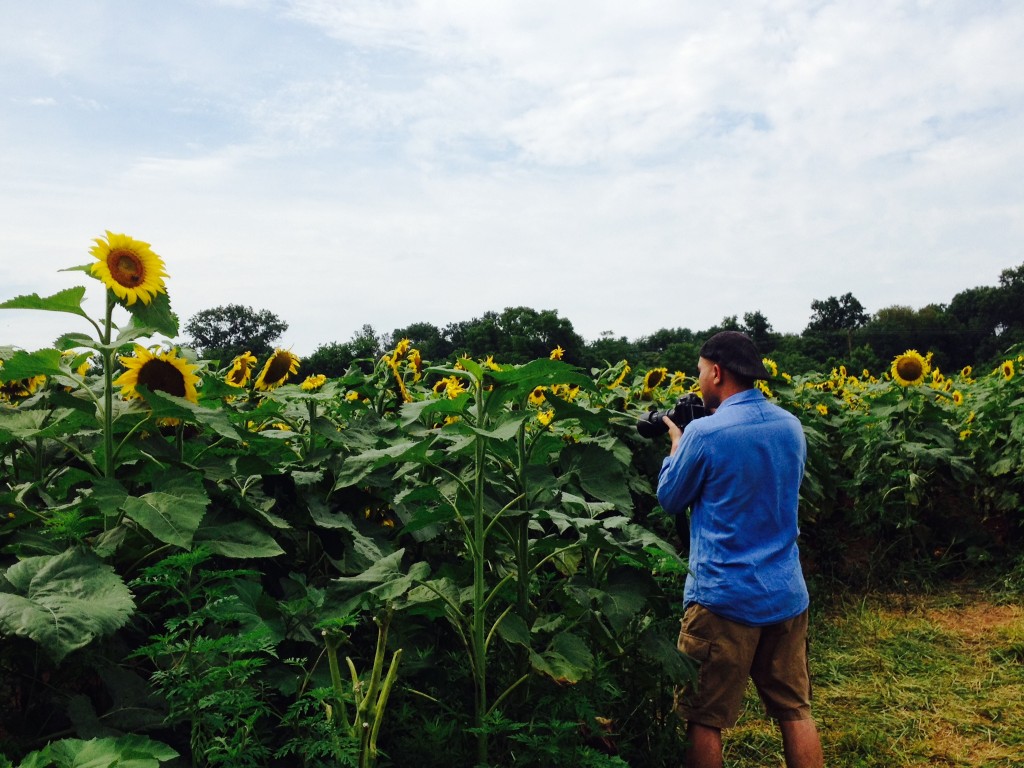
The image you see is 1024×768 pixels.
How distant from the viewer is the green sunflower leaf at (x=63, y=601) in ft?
4.99

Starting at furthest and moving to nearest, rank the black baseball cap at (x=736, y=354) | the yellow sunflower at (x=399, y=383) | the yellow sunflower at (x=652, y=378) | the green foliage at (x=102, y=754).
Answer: the yellow sunflower at (x=652, y=378), the yellow sunflower at (x=399, y=383), the black baseball cap at (x=736, y=354), the green foliage at (x=102, y=754)

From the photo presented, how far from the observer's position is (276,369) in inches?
119

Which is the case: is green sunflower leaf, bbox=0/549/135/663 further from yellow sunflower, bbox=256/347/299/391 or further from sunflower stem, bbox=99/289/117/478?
yellow sunflower, bbox=256/347/299/391

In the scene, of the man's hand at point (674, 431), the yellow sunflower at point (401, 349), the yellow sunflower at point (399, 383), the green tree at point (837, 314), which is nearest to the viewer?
the man's hand at point (674, 431)

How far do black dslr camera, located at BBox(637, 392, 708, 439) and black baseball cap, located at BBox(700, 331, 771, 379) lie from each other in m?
0.27

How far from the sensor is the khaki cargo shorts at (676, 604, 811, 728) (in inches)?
117

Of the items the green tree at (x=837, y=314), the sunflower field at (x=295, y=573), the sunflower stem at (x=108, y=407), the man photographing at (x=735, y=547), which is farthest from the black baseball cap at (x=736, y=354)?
A: the green tree at (x=837, y=314)

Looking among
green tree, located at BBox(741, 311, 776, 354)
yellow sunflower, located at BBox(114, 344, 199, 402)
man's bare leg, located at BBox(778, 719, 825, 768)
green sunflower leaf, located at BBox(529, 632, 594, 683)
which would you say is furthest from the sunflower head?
green tree, located at BBox(741, 311, 776, 354)

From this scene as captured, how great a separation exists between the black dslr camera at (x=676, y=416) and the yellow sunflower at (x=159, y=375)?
1.74 metres

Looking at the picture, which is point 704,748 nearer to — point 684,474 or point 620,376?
point 684,474

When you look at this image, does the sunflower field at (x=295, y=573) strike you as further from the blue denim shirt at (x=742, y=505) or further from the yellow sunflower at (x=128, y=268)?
the blue denim shirt at (x=742, y=505)

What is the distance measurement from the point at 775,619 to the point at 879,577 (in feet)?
13.4

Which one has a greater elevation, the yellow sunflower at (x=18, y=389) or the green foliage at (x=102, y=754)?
the yellow sunflower at (x=18, y=389)

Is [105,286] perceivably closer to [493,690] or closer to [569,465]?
[569,465]
